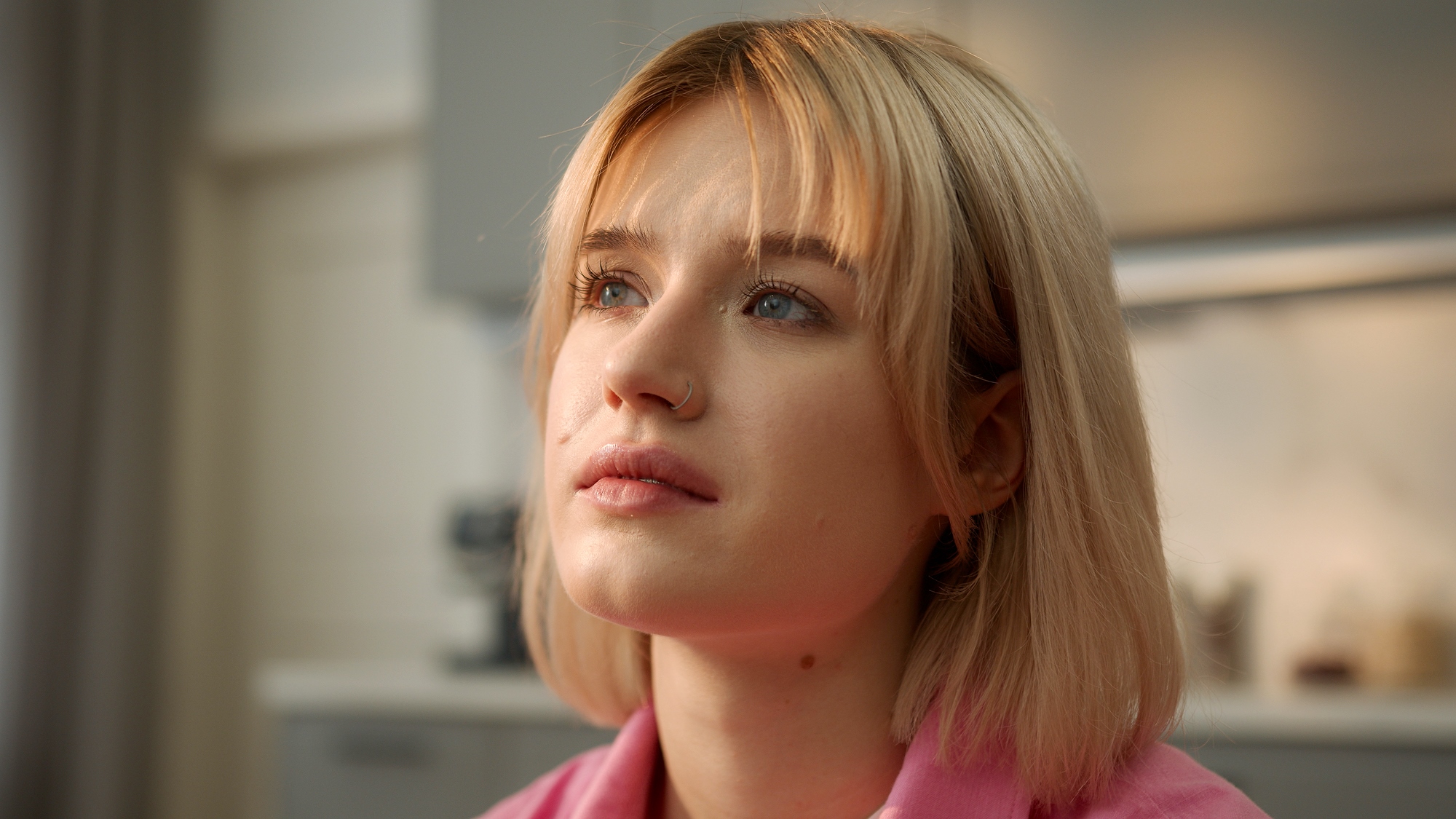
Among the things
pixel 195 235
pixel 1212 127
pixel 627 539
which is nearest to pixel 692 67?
pixel 627 539

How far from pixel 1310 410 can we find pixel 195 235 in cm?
281

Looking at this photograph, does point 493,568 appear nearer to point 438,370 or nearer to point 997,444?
point 438,370

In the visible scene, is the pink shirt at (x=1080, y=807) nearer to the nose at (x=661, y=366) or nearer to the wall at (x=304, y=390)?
the nose at (x=661, y=366)

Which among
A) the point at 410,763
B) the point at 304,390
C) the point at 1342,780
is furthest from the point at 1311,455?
the point at 304,390

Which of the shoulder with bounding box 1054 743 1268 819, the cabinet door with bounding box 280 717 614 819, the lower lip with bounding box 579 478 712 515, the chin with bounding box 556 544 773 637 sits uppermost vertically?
the lower lip with bounding box 579 478 712 515

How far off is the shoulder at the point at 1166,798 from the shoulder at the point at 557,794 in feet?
1.21

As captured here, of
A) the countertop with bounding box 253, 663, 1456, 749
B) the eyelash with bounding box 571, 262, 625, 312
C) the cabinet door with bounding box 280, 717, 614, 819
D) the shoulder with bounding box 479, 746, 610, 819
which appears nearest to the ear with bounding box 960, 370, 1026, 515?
the eyelash with bounding box 571, 262, 625, 312

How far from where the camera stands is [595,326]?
2.42 feet

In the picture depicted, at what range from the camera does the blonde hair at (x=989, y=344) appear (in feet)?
2.23

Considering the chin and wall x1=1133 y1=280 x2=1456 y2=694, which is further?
wall x1=1133 y1=280 x2=1456 y2=694

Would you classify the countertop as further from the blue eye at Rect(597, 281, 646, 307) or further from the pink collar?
the blue eye at Rect(597, 281, 646, 307)

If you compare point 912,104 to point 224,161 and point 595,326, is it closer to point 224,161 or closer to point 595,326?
point 595,326

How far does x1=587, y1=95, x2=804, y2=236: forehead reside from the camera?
26.8 inches

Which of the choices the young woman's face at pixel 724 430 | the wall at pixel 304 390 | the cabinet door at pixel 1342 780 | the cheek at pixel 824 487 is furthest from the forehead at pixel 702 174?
the wall at pixel 304 390
